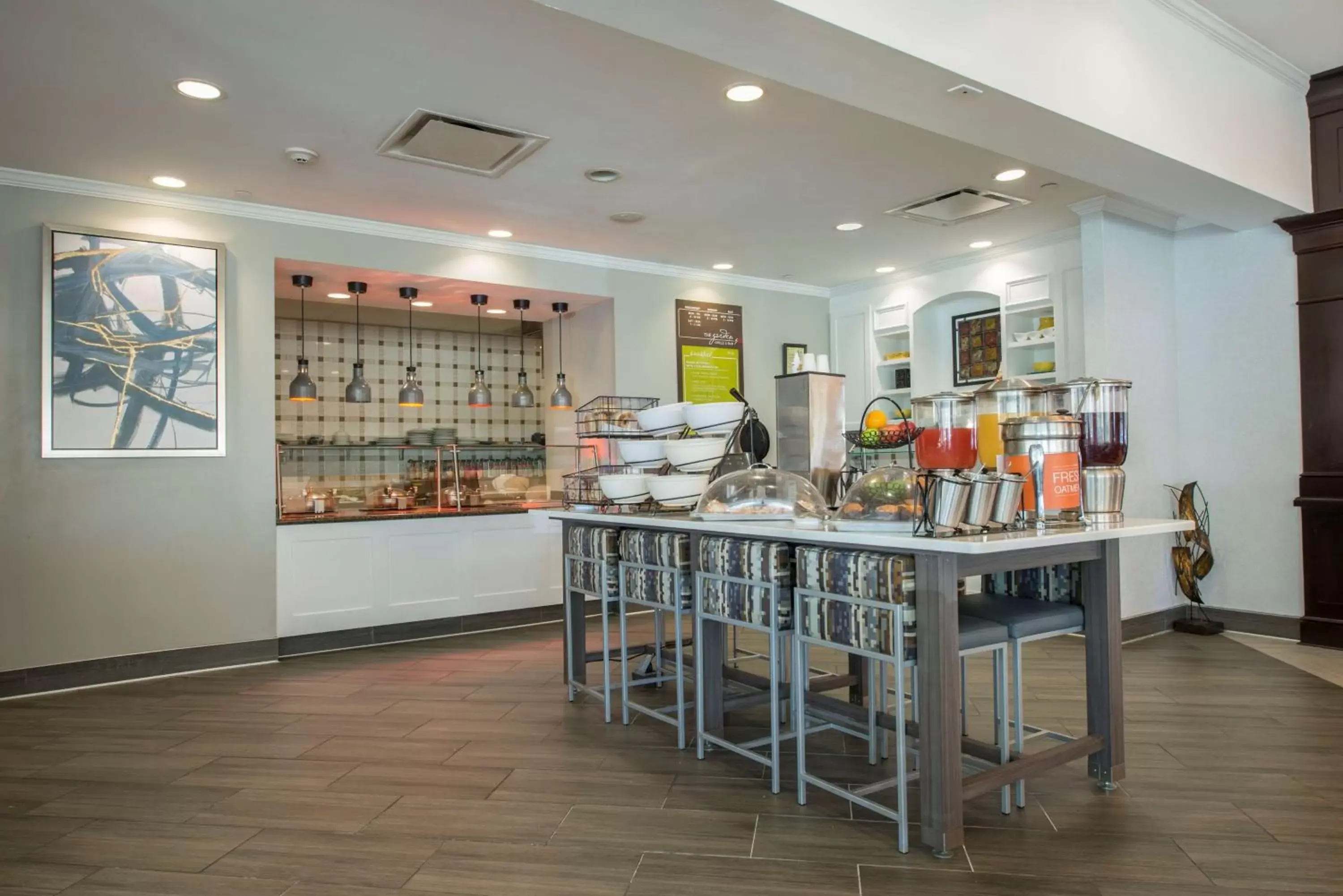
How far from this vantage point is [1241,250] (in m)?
A: 5.20

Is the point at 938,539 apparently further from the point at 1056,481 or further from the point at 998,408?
the point at 998,408

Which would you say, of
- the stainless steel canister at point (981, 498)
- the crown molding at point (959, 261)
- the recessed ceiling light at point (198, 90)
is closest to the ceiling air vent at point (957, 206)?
the crown molding at point (959, 261)

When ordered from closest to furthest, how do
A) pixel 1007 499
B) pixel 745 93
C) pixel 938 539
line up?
pixel 938 539 → pixel 1007 499 → pixel 745 93

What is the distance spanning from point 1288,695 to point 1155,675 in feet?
1.85

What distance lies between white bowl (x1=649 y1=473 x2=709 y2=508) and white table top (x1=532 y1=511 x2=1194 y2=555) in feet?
1.04

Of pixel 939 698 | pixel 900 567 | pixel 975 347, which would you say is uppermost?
pixel 975 347

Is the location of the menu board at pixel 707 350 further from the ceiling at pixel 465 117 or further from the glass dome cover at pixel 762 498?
the glass dome cover at pixel 762 498

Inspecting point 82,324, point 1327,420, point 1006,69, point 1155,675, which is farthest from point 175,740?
point 1327,420

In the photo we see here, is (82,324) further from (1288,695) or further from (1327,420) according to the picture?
(1327,420)

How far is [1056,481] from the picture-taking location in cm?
257

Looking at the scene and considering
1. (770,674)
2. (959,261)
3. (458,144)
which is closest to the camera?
(770,674)

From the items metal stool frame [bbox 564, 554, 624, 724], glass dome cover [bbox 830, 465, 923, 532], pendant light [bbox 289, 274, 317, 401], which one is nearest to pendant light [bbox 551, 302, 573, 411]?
pendant light [bbox 289, 274, 317, 401]

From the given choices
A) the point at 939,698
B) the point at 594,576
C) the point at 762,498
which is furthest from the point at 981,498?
the point at 594,576

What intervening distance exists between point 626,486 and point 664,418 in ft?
1.19
